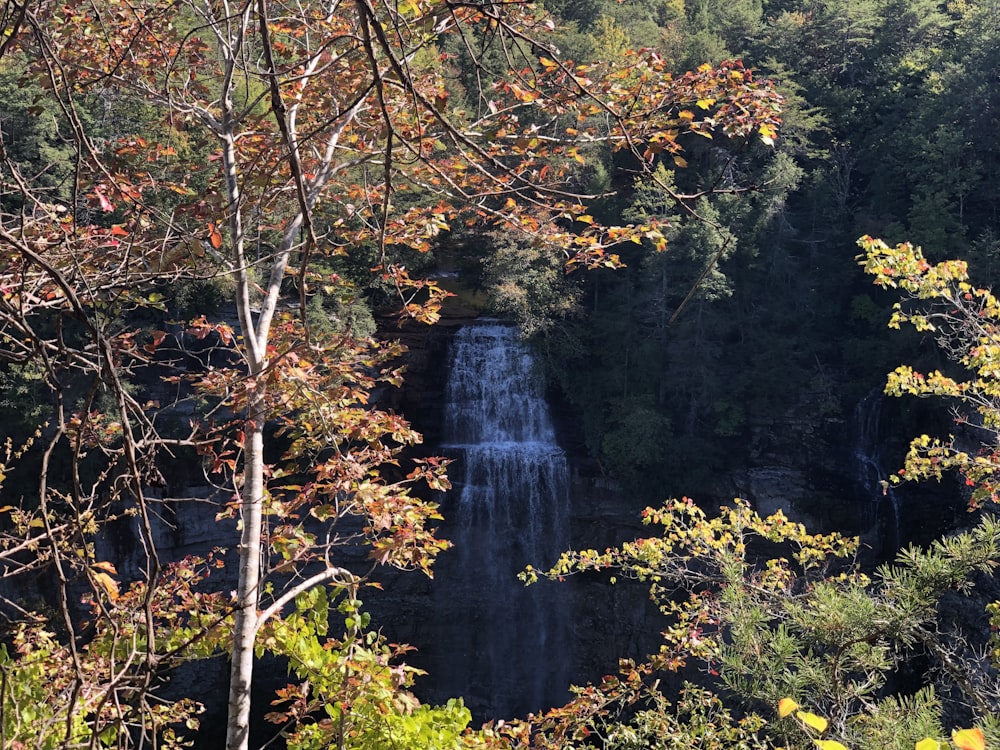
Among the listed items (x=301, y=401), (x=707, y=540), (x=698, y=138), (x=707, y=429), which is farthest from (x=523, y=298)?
(x=301, y=401)

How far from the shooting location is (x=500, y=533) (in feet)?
51.7

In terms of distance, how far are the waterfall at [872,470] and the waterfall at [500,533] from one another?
521cm

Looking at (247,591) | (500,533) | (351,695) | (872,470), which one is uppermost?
(872,470)

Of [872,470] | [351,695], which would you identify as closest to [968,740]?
[351,695]

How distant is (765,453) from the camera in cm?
1530

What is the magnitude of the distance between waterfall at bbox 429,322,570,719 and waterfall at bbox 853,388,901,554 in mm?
5206

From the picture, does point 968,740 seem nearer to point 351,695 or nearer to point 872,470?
point 351,695

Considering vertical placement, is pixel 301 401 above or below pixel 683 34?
below

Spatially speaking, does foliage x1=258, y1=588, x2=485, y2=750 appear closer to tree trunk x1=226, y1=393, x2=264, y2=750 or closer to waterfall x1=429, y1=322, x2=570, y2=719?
tree trunk x1=226, y1=393, x2=264, y2=750

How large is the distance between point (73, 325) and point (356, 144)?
392 inches

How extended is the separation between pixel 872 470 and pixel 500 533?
671 cm

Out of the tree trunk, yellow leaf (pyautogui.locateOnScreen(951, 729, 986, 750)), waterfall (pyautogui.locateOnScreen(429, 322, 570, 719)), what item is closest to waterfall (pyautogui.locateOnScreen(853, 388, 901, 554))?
waterfall (pyautogui.locateOnScreen(429, 322, 570, 719))

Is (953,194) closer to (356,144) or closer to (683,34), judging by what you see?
(683,34)

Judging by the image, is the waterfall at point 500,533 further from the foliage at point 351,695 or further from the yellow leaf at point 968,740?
the yellow leaf at point 968,740
